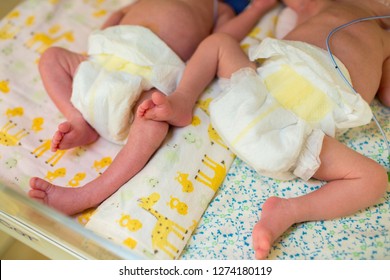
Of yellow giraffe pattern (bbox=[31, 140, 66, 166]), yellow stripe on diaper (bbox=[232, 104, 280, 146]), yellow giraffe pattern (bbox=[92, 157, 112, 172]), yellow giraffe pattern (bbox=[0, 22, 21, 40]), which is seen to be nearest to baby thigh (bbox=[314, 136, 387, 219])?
yellow stripe on diaper (bbox=[232, 104, 280, 146])

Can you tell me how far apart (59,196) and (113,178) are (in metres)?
0.13

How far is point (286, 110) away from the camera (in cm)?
111

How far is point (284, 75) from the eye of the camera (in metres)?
1.16

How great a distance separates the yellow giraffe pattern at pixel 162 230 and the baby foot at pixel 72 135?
265mm

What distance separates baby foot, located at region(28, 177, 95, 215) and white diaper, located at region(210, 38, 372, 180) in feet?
1.21

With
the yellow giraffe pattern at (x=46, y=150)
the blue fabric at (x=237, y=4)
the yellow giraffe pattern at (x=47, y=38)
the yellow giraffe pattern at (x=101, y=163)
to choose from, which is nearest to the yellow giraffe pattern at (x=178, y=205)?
the yellow giraffe pattern at (x=101, y=163)

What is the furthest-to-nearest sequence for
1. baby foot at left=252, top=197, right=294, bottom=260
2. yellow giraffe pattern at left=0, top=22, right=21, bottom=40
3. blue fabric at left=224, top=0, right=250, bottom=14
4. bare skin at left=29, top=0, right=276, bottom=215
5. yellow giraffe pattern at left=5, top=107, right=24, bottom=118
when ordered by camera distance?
blue fabric at left=224, top=0, right=250, bottom=14 < yellow giraffe pattern at left=0, top=22, right=21, bottom=40 < yellow giraffe pattern at left=5, top=107, right=24, bottom=118 < bare skin at left=29, top=0, right=276, bottom=215 < baby foot at left=252, top=197, right=294, bottom=260

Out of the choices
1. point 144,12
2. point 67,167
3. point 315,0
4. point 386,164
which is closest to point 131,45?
point 144,12

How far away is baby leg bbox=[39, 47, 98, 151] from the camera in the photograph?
1145mm

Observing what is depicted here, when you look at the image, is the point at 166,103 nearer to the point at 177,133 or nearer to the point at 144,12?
the point at 177,133

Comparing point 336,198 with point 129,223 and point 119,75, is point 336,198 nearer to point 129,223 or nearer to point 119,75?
point 129,223

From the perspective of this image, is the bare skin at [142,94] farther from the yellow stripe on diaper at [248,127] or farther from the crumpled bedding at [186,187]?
the yellow stripe on diaper at [248,127]

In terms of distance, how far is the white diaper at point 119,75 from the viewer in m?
1.13

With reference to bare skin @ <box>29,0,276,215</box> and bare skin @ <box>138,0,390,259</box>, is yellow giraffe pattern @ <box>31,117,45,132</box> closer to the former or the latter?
bare skin @ <box>29,0,276,215</box>
